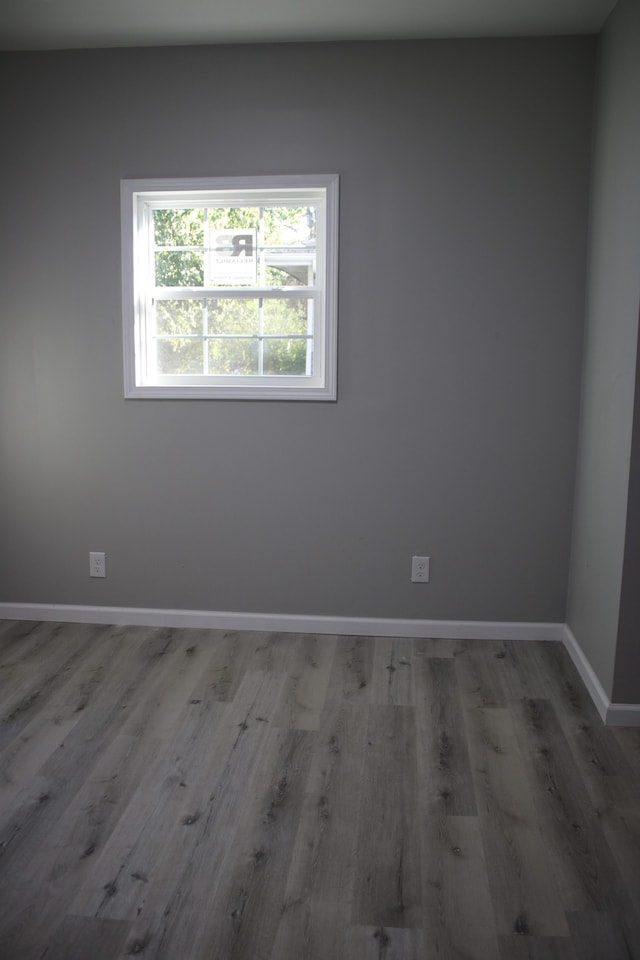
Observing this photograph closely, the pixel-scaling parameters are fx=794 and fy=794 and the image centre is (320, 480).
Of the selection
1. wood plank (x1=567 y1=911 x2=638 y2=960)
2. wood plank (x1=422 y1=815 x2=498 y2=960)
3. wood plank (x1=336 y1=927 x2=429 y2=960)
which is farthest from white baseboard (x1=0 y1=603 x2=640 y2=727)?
wood plank (x1=336 y1=927 x2=429 y2=960)

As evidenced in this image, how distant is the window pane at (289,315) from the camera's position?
12.0ft

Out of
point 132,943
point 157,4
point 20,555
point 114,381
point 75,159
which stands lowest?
point 132,943

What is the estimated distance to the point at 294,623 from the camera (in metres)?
3.77

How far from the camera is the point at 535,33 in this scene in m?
3.30

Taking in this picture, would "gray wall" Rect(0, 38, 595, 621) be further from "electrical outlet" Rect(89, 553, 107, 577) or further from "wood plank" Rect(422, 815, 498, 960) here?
"wood plank" Rect(422, 815, 498, 960)

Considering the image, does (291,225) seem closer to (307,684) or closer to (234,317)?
(234,317)

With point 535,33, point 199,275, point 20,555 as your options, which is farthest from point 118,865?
point 535,33

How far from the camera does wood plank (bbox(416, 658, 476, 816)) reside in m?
2.38

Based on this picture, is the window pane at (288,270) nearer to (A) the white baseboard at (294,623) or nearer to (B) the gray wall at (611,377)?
(B) the gray wall at (611,377)

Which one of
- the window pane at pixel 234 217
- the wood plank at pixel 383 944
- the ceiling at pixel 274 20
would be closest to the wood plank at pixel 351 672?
the wood plank at pixel 383 944

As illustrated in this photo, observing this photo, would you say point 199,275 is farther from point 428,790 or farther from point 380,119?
point 428,790

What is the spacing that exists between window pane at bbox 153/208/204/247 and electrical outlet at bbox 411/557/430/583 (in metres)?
1.79

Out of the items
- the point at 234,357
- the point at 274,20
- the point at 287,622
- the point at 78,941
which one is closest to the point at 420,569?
the point at 287,622

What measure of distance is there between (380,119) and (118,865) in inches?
119
